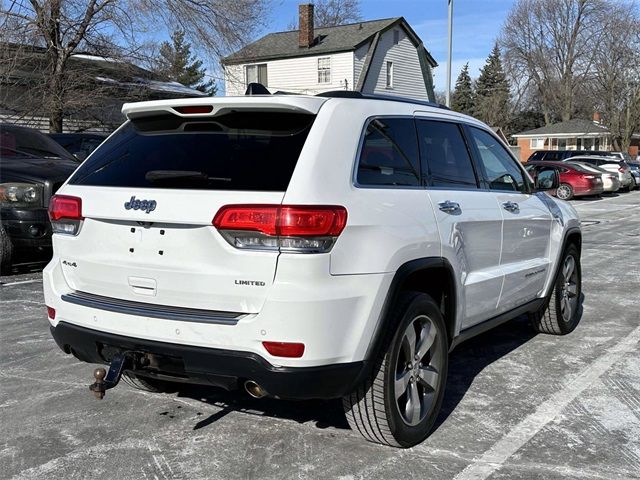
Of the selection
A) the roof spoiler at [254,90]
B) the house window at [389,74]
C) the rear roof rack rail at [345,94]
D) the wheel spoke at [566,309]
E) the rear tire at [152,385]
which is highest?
the house window at [389,74]

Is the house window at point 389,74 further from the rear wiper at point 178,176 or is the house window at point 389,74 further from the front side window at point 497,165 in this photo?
the rear wiper at point 178,176

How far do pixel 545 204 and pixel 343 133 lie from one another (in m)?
2.76

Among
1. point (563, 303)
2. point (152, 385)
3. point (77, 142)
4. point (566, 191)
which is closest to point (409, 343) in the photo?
point (152, 385)

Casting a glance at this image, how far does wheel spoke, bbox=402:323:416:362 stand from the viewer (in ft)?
11.6

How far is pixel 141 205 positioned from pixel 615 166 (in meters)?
29.8

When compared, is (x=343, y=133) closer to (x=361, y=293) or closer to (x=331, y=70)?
(x=361, y=293)

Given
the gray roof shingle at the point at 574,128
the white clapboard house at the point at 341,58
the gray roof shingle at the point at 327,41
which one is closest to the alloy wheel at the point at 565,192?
the white clapboard house at the point at 341,58

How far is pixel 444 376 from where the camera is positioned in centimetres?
390

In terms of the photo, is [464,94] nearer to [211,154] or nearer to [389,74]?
[389,74]

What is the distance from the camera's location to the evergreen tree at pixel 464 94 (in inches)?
3091

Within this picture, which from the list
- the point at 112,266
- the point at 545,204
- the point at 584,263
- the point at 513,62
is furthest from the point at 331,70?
the point at 513,62

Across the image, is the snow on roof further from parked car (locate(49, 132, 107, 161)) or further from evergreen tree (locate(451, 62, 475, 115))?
evergreen tree (locate(451, 62, 475, 115))

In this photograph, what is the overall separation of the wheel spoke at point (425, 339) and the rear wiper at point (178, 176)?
1384mm

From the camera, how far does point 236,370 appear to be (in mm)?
3045
